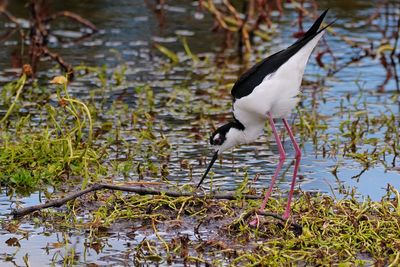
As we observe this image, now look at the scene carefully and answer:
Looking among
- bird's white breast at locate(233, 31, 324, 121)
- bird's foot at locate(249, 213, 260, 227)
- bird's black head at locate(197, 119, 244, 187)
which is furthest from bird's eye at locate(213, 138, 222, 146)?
bird's foot at locate(249, 213, 260, 227)

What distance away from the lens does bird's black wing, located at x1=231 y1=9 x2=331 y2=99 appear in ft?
18.6

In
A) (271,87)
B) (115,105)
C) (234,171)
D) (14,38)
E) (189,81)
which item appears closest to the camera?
(271,87)

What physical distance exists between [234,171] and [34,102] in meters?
2.28

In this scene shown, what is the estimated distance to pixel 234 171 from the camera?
22.5ft

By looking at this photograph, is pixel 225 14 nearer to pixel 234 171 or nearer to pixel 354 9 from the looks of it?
pixel 354 9

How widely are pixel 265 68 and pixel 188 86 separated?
327cm

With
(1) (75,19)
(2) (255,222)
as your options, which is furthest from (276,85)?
(1) (75,19)

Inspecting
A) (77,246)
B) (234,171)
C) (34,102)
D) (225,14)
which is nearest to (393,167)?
(234,171)

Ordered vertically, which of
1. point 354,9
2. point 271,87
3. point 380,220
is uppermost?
point 271,87

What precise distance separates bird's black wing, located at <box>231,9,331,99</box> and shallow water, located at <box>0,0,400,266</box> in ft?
2.69

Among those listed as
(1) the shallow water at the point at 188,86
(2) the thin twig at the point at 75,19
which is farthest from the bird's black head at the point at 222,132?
(2) the thin twig at the point at 75,19

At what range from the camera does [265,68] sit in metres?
5.80

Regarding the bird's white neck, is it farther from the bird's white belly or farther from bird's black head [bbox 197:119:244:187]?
the bird's white belly

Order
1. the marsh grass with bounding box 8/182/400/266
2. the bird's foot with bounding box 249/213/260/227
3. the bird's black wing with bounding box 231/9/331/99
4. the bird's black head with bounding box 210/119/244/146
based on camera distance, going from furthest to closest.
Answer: the bird's black head with bounding box 210/119/244/146 → the bird's black wing with bounding box 231/9/331/99 → the bird's foot with bounding box 249/213/260/227 → the marsh grass with bounding box 8/182/400/266
